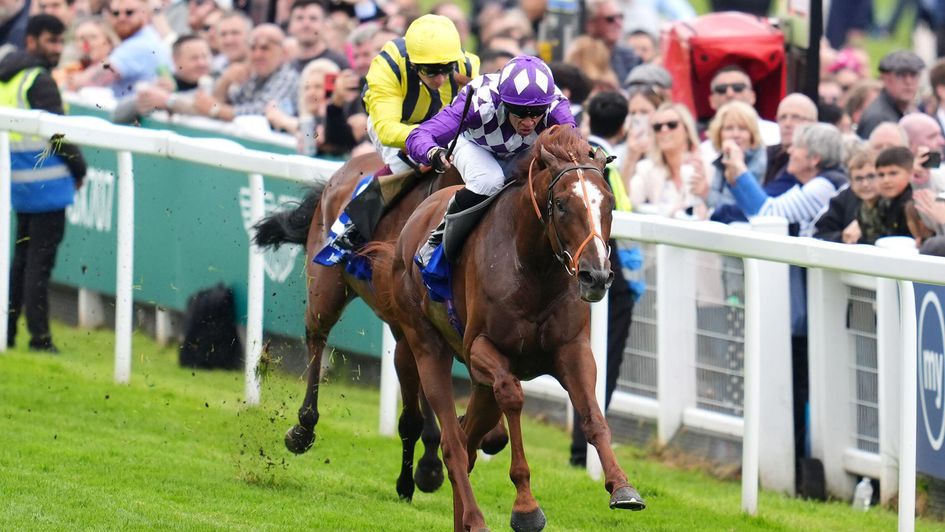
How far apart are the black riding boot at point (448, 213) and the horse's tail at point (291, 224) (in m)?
1.95

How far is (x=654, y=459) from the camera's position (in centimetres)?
840

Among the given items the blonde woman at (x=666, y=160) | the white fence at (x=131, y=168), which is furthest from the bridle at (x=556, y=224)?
the blonde woman at (x=666, y=160)

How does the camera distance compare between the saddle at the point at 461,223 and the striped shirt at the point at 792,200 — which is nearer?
the saddle at the point at 461,223

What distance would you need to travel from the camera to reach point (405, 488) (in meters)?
7.02

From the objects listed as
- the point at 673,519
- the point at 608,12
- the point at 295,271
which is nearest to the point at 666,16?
the point at 608,12

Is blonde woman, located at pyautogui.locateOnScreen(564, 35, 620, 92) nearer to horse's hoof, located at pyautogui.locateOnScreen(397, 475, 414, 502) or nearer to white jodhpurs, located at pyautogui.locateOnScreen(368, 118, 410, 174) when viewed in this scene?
white jodhpurs, located at pyautogui.locateOnScreen(368, 118, 410, 174)

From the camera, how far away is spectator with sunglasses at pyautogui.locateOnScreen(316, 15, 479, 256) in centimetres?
701

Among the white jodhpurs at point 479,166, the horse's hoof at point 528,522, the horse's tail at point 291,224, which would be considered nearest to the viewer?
the horse's hoof at point 528,522

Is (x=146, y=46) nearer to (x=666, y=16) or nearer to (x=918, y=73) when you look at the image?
(x=666, y=16)

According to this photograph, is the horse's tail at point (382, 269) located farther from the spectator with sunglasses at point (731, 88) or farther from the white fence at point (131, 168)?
the spectator with sunglasses at point (731, 88)

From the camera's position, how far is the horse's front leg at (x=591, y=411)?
5352 mm

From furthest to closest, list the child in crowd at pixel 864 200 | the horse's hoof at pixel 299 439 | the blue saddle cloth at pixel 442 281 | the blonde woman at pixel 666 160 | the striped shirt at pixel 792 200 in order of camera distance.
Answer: the blonde woman at pixel 666 160, the striped shirt at pixel 792 200, the child in crowd at pixel 864 200, the horse's hoof at pixel 299 439, the blue saddle cloth at pixel 442 281

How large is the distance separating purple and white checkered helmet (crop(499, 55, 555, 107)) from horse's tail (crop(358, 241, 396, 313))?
1120 mm

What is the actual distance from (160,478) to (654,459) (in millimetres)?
2634
